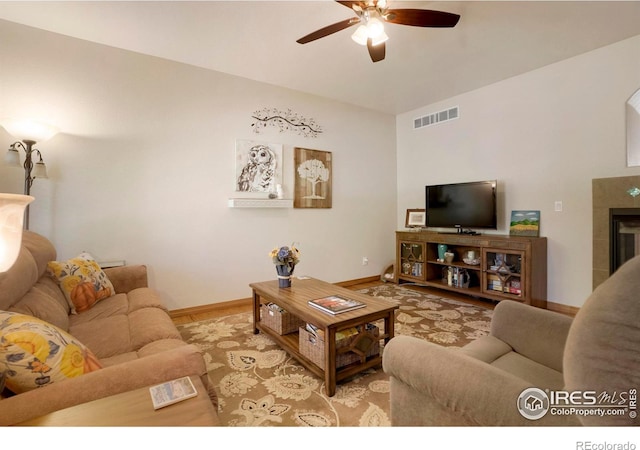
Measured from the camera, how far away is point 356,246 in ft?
14.9

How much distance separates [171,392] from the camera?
3.02 ft

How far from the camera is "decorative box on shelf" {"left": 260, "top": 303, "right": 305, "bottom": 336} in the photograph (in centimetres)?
235

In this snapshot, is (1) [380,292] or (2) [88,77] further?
(1) [380,292]

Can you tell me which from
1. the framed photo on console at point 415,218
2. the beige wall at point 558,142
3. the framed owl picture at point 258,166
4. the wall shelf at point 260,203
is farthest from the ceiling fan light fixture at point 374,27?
the framed photo on console at point 415,218

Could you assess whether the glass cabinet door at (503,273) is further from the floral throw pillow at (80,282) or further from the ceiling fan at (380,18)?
the floral throw pillow at (80,282)

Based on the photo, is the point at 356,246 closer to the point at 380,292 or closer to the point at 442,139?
the point at 380,292

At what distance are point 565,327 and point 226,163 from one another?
3.33m

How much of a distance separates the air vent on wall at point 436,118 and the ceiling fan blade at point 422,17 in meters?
2.30

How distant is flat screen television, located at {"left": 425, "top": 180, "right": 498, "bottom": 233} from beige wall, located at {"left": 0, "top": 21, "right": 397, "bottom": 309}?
1.36 metres

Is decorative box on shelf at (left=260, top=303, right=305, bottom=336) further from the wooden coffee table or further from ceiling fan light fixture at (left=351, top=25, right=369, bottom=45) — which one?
ceiling fan light fixture at (left=351, top=25, right=369, bottom=45)

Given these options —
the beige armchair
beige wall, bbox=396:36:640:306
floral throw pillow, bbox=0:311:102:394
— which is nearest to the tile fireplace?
beige wall, bbox=396:36:640:306

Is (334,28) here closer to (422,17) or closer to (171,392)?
(422,17)

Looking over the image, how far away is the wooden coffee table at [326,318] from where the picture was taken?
175 cm
